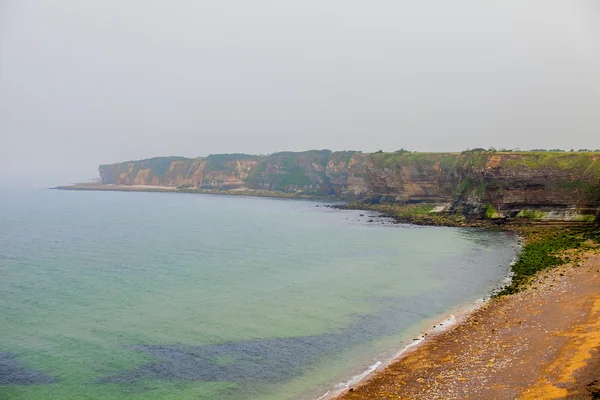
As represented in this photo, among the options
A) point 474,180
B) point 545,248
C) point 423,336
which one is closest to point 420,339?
point 423,336

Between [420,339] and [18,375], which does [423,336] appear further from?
[18,375]

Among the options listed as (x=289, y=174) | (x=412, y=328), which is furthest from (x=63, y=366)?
(x=289, y=174)

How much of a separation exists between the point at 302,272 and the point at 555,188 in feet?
178

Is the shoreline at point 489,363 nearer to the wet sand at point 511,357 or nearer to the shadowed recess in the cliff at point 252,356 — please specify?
the wet sand at point 511,357

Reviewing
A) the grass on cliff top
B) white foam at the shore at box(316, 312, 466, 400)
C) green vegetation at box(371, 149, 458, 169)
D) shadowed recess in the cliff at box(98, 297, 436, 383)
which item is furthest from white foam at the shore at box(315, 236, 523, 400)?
green vegetation at box(371, 149, 458, 169)

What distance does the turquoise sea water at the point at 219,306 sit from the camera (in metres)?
23.8

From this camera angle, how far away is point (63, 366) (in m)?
25.1

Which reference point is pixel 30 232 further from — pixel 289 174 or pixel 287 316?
pixel 289 174

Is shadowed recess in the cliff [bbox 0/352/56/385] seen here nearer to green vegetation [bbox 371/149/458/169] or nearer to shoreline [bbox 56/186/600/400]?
shoreline [bbox 56/186/600/400]

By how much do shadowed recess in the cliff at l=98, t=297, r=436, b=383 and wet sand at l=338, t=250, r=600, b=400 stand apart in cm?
419

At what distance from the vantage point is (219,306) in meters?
36.5

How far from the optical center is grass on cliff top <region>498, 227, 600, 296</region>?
4372 cm

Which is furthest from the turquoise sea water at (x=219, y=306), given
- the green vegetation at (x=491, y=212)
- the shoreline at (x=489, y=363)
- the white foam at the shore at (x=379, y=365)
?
the green vegetation at (x=491, y=212)

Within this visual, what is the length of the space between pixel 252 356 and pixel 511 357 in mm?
14481
